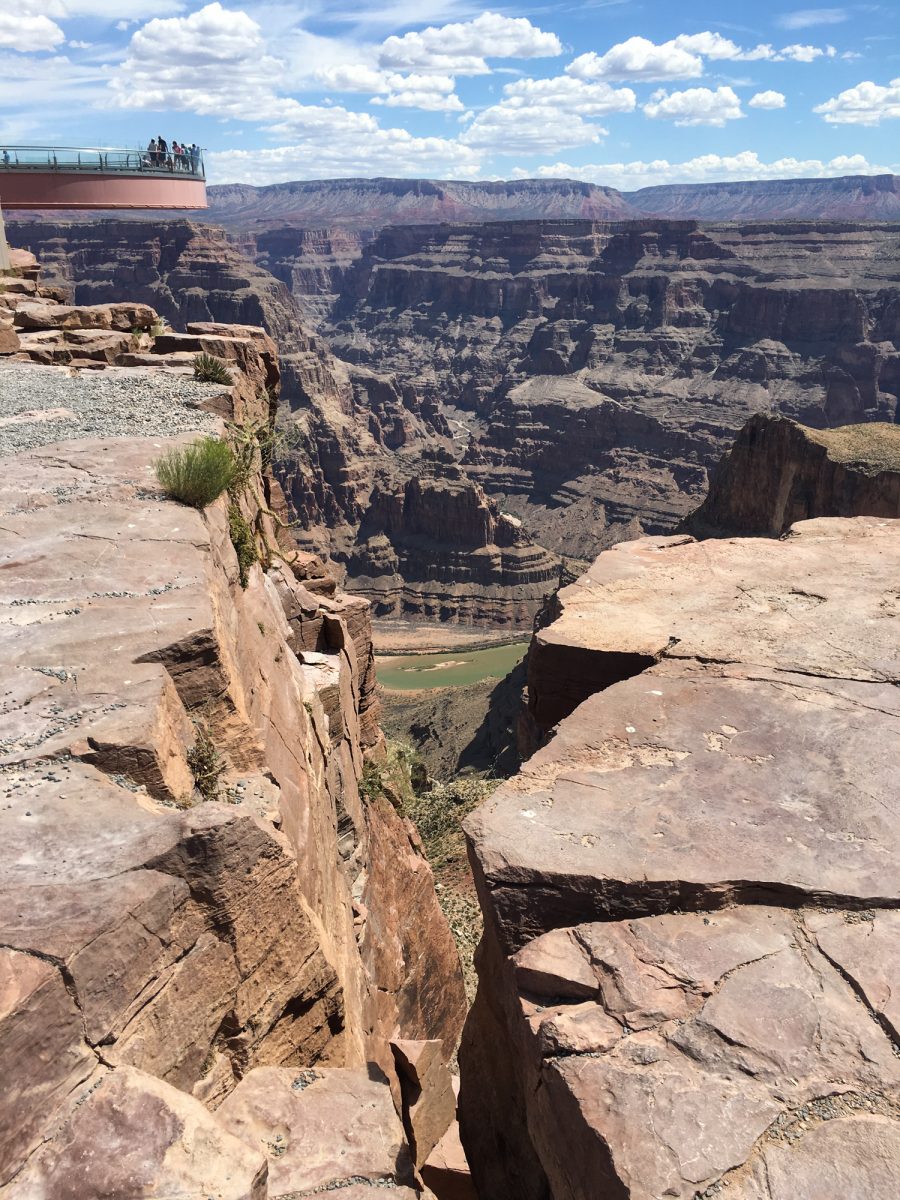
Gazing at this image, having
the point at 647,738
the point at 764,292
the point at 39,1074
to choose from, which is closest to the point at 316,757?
the point at 647,738

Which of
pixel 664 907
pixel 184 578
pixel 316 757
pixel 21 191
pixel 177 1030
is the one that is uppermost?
pixel 21 191

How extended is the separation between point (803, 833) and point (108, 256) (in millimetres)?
167088

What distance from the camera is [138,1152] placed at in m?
3.14

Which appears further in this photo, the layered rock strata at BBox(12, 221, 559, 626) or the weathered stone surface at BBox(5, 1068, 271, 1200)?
the layered rock strata at BBox(12, 221, 559, 626)

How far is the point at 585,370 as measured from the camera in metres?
148

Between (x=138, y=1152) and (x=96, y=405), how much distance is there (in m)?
9.18

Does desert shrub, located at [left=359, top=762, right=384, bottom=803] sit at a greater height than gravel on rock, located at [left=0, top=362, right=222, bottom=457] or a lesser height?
lesser

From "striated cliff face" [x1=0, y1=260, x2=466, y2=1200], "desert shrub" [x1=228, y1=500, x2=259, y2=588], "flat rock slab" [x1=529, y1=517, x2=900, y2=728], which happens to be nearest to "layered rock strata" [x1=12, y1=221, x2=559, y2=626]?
"desert shrub" [x1=228, y1=500, x2=259, y2=588]

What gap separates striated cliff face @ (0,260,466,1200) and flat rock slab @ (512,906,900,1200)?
0.89m

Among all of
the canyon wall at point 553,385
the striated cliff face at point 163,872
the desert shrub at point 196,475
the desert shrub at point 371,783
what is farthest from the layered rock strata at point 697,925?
the canyon wall at point 553,385

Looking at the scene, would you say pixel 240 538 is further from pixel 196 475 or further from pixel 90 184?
pixel 90 184

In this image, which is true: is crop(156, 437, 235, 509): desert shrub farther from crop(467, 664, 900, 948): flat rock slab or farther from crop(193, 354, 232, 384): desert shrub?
crop(193, 354, 232, 384): desert shrub

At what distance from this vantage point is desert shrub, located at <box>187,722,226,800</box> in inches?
202

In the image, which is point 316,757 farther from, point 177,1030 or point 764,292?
point 764,292
